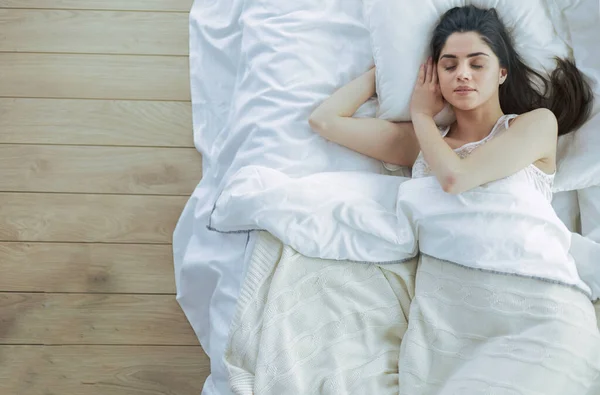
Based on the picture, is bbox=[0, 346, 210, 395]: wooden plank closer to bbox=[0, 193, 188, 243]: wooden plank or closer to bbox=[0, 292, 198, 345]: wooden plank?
bbox=[0, 292, 198, 345]: wooden plank

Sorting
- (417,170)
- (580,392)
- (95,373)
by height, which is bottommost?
(95,373)

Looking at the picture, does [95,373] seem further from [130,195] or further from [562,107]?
[562,107]

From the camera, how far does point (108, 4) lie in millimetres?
1939

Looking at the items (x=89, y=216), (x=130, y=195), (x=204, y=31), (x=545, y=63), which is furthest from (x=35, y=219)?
(x=545, y=63)

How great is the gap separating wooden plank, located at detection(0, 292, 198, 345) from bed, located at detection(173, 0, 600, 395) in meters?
0.07

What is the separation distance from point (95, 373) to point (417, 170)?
86 centimetres

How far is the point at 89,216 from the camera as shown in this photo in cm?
168

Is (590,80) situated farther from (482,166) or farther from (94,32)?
(94,32)

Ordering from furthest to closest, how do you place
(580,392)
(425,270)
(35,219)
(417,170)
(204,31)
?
1. (204,31)
2. (35,219)
3. (417,170)
4. (425,270)
5. (580,392)

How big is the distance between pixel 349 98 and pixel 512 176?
1.28 ft

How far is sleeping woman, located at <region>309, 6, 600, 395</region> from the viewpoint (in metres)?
1.08

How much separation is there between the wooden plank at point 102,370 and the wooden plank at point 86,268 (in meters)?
0.15

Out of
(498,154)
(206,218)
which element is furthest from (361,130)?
(206,218)

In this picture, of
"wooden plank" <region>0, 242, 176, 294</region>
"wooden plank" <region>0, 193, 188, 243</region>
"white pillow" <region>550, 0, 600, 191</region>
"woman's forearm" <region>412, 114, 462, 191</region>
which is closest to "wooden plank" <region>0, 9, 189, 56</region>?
"wooden plank" <region>0, 193, 188, 243</region>
